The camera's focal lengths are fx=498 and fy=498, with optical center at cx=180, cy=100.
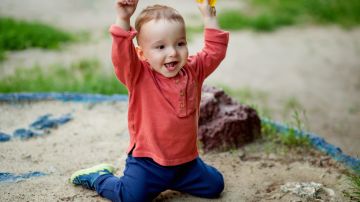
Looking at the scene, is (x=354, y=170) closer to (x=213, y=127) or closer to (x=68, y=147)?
(x=213, y=127)

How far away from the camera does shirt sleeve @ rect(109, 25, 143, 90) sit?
81.4 inches

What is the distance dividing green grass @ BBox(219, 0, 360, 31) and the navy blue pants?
14.5ft

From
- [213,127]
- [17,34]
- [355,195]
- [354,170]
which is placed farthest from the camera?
[17,34]

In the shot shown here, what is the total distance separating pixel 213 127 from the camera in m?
3.10

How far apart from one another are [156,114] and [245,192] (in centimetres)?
71

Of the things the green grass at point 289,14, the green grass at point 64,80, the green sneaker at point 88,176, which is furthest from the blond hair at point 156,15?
the green grass at point 289,14

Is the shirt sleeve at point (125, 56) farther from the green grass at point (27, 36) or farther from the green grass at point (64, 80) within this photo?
the green grass at point (27, 36)

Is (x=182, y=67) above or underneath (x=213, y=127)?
above

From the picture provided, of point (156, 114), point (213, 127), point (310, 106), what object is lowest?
point (310, 106)

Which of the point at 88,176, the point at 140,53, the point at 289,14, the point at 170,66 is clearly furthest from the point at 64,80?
the point at 289,14

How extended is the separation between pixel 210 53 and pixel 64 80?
2512mm

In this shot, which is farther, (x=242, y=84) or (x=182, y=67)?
(x=242, y=84)

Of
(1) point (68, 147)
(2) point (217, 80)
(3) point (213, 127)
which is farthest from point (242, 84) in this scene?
(1) point (68, 147)

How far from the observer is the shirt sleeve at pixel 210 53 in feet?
7.72
